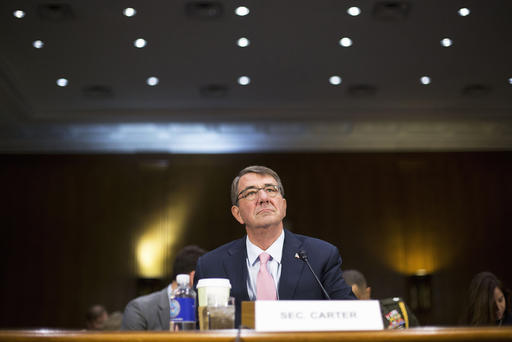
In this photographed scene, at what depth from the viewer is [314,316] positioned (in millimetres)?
1795

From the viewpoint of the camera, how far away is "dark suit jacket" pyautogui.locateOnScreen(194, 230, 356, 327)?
2490mm

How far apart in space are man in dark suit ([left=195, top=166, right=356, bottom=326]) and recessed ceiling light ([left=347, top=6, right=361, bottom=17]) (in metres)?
3.72

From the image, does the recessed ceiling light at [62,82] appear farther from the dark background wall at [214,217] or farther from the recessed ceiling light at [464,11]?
the recessed ceiling light at [464,11]

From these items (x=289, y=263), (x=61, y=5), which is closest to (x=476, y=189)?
(x=61, y=5)

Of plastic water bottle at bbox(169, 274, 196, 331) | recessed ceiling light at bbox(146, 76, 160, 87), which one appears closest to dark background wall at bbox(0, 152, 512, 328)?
recessed ceiling light at bbox(146, 76, 160, 87)

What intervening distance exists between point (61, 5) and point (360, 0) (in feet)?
9.55

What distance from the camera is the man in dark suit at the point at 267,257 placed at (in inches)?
98.4

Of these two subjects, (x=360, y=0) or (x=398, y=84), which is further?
(x=398, y=84)

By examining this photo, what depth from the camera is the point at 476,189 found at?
9.08 metres

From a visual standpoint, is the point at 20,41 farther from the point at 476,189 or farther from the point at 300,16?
the point at 476,189

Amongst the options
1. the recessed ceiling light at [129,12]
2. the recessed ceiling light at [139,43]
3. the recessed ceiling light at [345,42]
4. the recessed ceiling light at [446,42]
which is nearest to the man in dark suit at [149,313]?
the recessed ceiling light at [129,12]

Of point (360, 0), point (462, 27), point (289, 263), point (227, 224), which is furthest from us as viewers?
point (227, 224)

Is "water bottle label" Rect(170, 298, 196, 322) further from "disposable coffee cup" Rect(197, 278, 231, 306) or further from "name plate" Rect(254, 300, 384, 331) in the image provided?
"name plate" Rect(254, 300, 384, 331)

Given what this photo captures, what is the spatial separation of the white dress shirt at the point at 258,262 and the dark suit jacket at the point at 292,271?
0.08 feet
